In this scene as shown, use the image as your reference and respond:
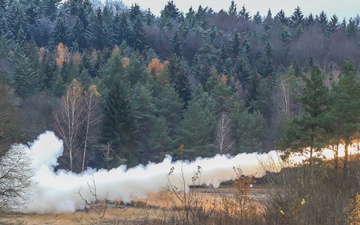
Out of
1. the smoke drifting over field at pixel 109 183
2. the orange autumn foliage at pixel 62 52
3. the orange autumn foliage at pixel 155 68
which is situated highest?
the orange autumn foliage at pixel 62 52

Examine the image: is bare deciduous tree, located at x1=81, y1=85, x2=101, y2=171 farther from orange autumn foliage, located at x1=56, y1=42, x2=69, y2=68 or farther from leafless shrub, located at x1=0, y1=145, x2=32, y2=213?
orange autumn foliage, located at x1=56, y1=42, x2=69, y2=68

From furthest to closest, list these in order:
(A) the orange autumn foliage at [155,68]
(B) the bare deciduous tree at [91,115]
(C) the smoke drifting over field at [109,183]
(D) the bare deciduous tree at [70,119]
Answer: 1. (A) the orange autumn foliage at [155,68]
2. (B) the bare deciduous tree at [91,115]
3. (D) the bare deciduous tree at [70,119]
4. (C) the smoke drifting over field at [109,183]

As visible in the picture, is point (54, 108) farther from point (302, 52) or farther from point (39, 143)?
point (302, 52)

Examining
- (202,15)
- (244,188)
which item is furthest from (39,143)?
(202,15)

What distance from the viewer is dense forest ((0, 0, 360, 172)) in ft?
116

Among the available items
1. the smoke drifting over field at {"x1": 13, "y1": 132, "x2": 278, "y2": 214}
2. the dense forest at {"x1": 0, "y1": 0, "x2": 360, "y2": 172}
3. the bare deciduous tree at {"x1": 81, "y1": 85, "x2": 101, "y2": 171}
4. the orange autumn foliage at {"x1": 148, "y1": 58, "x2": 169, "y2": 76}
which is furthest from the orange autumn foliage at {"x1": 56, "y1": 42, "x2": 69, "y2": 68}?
the smoke drifting over field at {"x1": 13, "y1": 132, "x2": 278, "y2": 214}

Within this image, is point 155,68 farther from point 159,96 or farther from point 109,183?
point 109,183

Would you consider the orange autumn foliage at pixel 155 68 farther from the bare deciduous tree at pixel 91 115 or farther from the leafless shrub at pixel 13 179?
the leafless shrub at pixel 13 179

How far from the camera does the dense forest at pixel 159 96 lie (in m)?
35.4

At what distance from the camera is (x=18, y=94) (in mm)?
58562

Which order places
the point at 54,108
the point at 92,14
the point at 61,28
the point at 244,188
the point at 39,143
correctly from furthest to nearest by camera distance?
the point at 92,14, the point at 61,28, the point at 54,108, the point at 39,143, the point at 244,188

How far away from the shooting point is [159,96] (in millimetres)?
59375

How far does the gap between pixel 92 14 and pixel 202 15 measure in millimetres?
33503

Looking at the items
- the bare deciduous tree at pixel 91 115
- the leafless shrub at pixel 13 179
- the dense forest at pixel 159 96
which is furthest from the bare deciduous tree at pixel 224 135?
the leafless shrub at pixel 13 179
